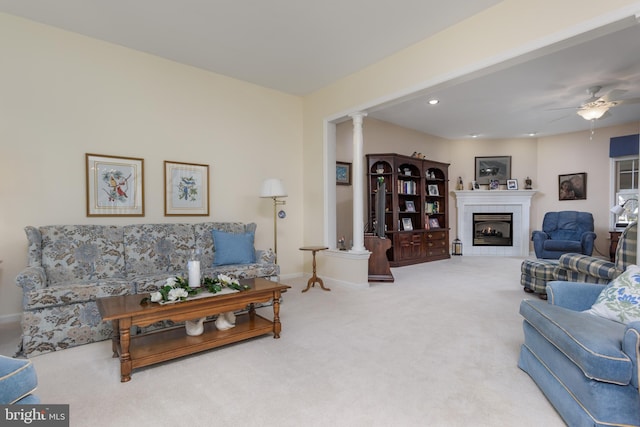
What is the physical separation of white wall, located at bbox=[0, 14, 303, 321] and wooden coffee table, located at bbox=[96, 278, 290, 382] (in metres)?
1.74

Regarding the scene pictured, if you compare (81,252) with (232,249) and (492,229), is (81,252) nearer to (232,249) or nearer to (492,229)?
(232,249)

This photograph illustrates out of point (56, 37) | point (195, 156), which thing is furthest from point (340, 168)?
point (56, 37)

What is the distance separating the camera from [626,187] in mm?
6988

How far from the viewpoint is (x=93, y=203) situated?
12.3ft

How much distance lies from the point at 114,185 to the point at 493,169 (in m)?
8.13

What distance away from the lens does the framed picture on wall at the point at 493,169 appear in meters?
8.33

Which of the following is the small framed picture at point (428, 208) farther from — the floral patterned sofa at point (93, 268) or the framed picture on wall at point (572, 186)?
the floral patterned sofa at point (93, 268)

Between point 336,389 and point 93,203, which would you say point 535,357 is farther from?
point 93,203

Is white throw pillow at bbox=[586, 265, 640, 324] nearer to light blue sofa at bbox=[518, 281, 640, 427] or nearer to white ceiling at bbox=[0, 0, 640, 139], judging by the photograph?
light blue sofa at bbox=[518, 281, 640, 427]

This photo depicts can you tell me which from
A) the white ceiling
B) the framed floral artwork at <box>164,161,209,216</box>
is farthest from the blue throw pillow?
the white ceiling

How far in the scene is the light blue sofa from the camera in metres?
1.50

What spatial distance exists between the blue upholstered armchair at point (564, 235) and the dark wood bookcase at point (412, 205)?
184 cm

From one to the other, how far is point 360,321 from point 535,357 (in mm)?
1539

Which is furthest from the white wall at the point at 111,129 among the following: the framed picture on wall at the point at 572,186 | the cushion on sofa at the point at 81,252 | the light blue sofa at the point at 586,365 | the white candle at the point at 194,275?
the framed picture on wall at the point at 572,186
